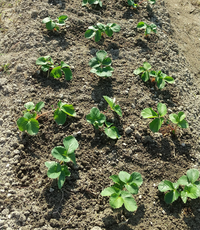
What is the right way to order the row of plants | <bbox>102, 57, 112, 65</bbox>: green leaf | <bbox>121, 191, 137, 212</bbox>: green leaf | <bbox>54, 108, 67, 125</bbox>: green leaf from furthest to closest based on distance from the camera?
<bbox>102, 57, 112, 65</bbox>: green leaf < <bbox>54, 108, 67, 125</bbox>: green leaf < the row of plants < <bbox>121, 191, 137, 212</bbox>: green leaf

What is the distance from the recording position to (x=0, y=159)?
92.7 inches

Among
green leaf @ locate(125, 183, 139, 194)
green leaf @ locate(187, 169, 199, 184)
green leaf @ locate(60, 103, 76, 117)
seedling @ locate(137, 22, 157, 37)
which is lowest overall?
green leaf @ locate(125, 183, 139, 194)

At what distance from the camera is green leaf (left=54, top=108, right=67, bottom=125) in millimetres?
2485

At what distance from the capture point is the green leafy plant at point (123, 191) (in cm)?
203

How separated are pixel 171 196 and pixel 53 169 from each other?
1.10 metres

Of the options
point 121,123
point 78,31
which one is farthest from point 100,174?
point 78,31

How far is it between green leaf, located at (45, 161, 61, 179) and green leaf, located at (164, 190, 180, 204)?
1007 millimetres

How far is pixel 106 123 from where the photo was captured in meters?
2.54

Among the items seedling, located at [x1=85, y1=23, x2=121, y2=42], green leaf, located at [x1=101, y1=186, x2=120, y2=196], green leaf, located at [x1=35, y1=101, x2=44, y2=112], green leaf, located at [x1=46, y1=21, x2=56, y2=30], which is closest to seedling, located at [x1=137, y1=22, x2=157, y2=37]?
seedling, located at [x1=85, y1=23, x2=121, y2=42]

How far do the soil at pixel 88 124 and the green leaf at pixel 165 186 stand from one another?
0.12 metres

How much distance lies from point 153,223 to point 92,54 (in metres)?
2.13

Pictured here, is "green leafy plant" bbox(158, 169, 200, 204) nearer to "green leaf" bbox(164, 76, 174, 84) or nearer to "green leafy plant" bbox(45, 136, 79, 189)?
"green leafy plant" bbox(45, 136, 79, 189)

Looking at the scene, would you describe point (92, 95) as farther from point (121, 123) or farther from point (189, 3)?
point (189, 3)

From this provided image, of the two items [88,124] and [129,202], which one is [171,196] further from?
[88,124]
